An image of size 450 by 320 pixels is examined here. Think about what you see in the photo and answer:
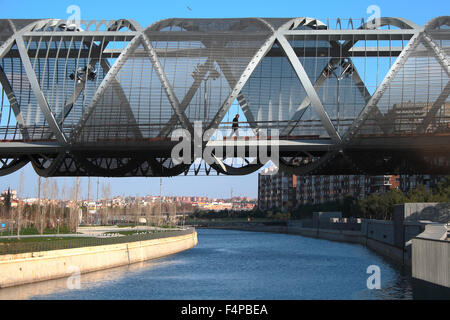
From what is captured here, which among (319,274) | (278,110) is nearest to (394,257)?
(319,274)

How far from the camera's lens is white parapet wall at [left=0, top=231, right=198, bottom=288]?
43281mm

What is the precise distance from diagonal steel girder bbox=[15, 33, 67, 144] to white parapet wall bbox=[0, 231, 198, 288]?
7.66m

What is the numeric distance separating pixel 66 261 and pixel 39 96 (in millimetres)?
12223

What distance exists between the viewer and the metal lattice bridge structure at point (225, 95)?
41.8 meters

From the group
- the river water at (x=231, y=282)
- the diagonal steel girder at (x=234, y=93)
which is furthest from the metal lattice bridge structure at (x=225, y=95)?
the river water at (x=231, y=282)

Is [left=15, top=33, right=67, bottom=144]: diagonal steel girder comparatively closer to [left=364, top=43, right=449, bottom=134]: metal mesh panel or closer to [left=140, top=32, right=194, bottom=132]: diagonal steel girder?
[left=140, top=32, right=194, bottom=132]: diagonal steel girder

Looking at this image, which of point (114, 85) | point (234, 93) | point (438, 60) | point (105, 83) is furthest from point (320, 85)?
point (105, 83)

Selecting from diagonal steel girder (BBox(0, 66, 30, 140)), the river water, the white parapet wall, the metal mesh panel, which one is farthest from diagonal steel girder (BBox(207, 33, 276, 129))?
the white parapet wall

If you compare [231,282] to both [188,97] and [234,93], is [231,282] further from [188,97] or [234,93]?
[234,93]

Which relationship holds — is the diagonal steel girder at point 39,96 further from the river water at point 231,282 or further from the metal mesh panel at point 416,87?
the metal mesh panel at point 416,87

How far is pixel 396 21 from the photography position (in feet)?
151

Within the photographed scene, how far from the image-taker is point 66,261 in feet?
165

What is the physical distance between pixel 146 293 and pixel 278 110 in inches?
565

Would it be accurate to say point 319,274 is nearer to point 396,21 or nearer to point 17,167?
point 396,21
